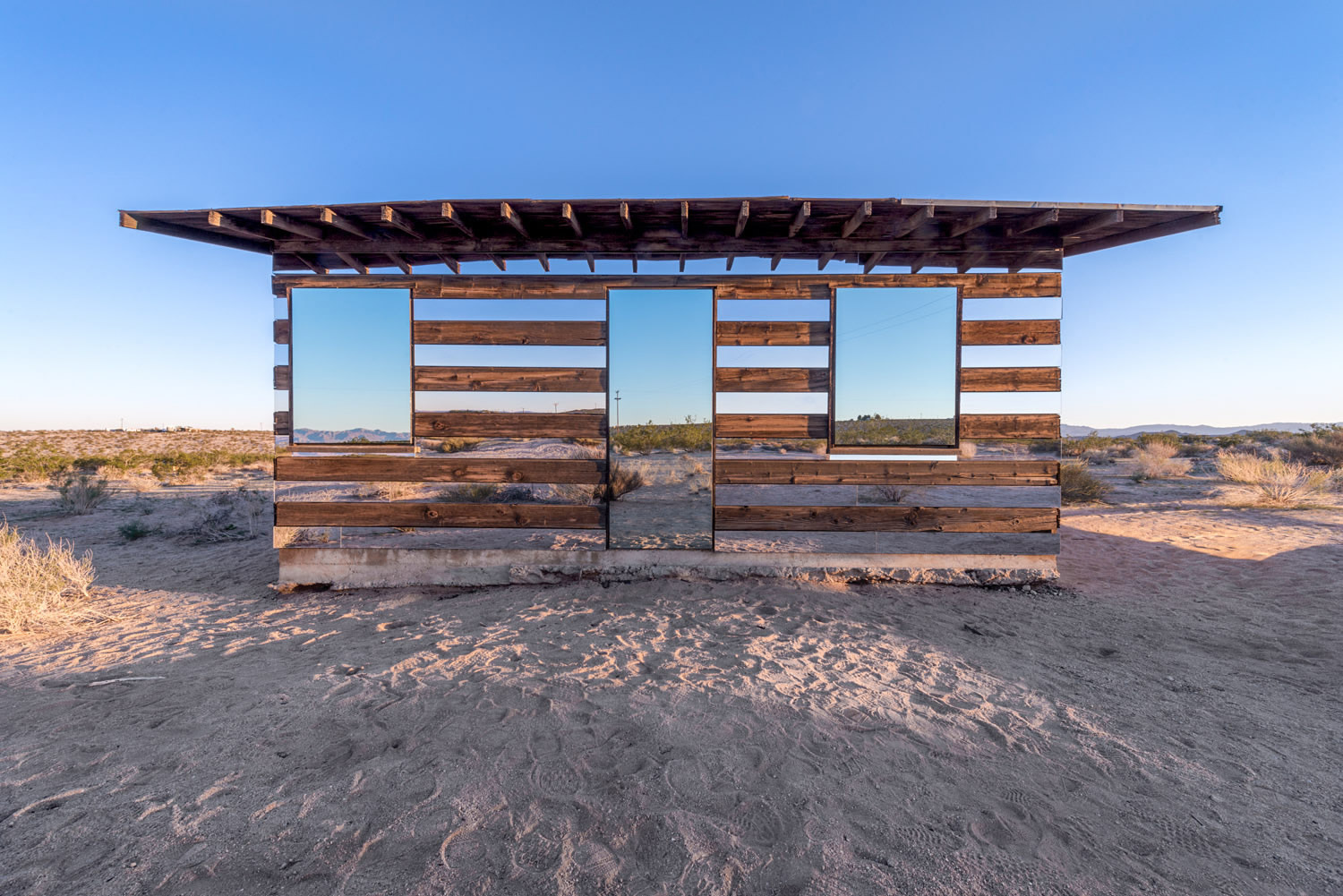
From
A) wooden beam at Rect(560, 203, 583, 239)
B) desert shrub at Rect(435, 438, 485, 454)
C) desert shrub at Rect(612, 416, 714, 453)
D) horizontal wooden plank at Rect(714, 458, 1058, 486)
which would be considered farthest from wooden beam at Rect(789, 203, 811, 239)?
desert shrub at Rect(612, 416, 714, 453)

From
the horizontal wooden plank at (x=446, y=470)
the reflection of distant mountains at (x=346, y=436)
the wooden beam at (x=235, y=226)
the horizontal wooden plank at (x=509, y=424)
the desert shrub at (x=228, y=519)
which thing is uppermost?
the wooden beam at (x=235, y=226)

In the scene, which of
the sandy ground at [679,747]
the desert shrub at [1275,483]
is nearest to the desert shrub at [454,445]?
the sandy ground at [679,747]

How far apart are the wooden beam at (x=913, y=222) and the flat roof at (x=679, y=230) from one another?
14 millimetres

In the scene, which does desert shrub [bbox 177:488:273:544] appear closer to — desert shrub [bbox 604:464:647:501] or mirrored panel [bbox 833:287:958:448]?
desert shrub [bbox 604:464:647:501]

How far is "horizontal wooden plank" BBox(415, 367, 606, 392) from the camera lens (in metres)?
4.57

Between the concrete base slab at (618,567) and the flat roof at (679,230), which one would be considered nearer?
the flat roof at (679,230)

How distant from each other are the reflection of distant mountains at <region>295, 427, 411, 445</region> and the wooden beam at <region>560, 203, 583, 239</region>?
2484 mm

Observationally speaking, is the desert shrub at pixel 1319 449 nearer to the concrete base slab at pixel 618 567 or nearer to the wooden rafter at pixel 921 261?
the concrete base slab at pixel 618 567

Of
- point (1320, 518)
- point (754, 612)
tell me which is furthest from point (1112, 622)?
point (1320, 518)

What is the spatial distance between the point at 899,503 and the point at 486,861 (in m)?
4.19

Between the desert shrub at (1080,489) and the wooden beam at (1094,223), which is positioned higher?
the wooden beam at (1094,223)

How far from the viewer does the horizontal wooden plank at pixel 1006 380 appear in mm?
4543

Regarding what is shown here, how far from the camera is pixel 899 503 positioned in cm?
458

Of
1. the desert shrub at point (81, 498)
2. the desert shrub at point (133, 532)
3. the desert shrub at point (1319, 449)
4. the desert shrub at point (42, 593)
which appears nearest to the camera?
the desert shrub at point (42, 593)
